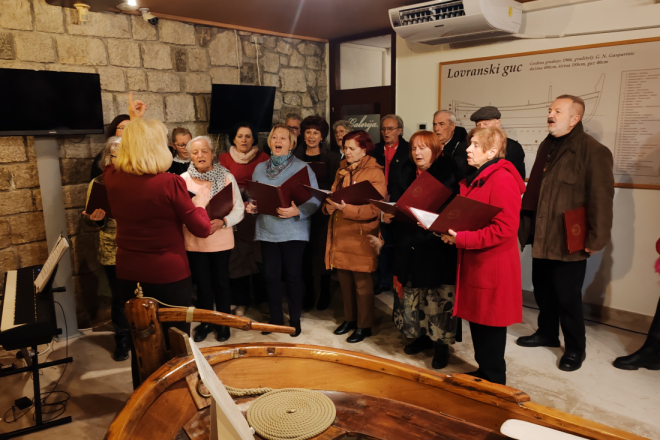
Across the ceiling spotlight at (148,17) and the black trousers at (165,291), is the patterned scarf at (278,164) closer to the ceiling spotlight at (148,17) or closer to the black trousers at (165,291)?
the black trousers at (165,291)

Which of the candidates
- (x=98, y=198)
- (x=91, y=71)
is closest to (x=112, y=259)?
(x=98, y=198)

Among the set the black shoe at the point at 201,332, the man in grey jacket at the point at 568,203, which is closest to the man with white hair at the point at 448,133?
the man in grey jacket at the point at 568,203

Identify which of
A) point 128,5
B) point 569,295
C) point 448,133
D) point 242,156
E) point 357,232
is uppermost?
point 128,5

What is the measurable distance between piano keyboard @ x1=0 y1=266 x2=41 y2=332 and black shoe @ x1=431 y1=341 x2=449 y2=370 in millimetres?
2191

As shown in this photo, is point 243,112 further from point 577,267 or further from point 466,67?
point 577,267

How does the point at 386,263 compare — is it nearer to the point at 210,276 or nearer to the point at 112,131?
the point at 210,276

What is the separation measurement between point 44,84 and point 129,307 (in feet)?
7.88

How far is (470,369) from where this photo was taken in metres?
2.89

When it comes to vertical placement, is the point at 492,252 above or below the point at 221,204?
below

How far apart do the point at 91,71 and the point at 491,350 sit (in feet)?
11.1

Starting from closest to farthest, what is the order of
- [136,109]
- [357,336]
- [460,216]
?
[460,216] < [136,109] < [357,336]

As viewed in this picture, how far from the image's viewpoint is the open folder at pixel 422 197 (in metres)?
2.37

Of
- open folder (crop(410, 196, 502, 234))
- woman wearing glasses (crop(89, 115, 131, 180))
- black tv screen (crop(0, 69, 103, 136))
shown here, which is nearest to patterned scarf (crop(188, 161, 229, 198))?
woman wearing glasses (crop(89, 115, 131, 180))

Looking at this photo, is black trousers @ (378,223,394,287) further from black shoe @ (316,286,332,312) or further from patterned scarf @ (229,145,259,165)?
patterned scarf @ (229,145,259,165)
